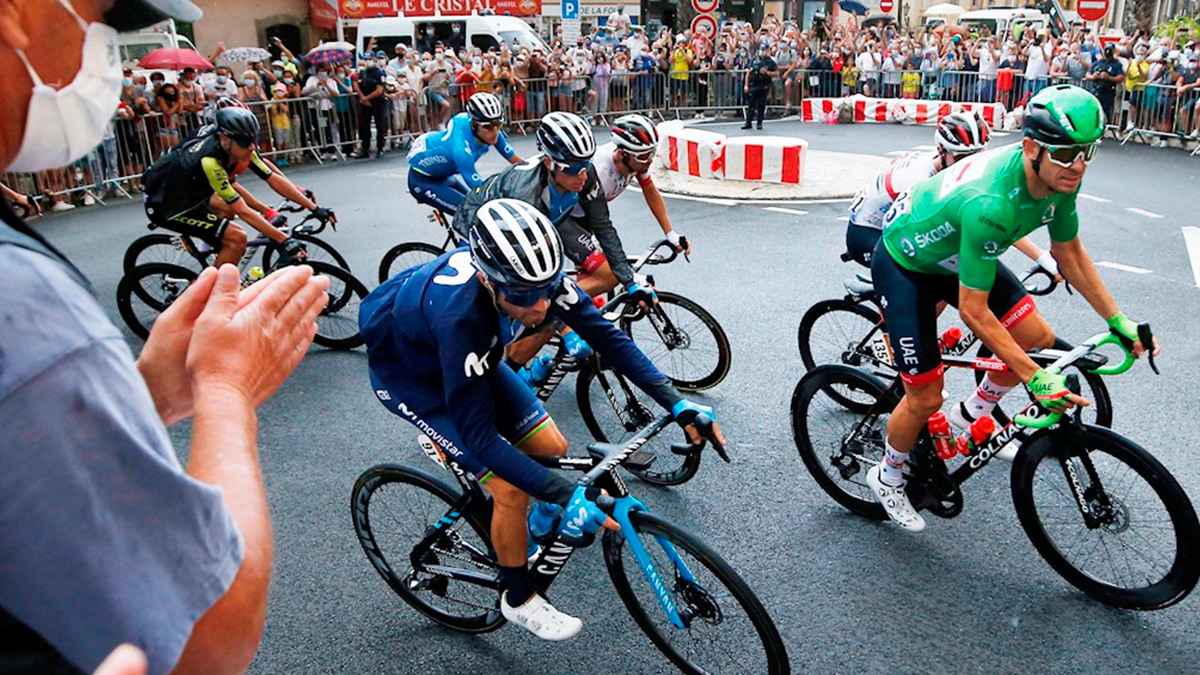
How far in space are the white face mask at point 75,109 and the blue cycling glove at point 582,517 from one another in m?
2.22

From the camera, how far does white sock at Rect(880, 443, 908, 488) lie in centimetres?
427

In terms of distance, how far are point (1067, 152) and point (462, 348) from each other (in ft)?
8.34

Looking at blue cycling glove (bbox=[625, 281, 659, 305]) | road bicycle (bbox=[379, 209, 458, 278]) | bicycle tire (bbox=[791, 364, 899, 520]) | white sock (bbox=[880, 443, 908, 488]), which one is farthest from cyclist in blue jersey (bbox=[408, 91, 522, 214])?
white sock (bbox=[880, 443, 908, 488])

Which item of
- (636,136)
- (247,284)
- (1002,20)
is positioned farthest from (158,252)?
(1002,20)

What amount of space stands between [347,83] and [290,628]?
15.6 meters

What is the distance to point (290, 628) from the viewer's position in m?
3.83

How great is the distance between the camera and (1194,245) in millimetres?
9398

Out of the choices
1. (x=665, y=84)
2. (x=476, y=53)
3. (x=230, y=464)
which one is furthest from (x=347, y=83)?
(x=230, y=464)

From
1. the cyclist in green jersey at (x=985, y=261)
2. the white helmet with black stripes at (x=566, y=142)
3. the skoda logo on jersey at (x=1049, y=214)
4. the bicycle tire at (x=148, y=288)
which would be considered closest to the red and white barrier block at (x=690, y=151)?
the white helmet with black stripes at (x=566, y=142)

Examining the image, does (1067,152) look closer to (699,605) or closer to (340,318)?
(699,605)

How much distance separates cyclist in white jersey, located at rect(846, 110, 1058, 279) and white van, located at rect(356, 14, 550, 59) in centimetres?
1909

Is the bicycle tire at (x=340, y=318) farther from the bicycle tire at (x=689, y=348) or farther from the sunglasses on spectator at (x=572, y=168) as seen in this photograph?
the bicycle tire at (x=689, y=348)

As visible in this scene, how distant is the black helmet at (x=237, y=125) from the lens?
6.58 m

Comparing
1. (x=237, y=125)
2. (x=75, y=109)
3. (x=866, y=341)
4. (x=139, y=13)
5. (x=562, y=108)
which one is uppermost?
(x=139, y=13)
